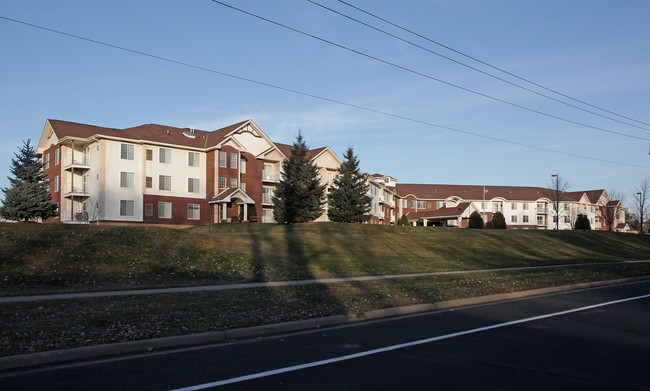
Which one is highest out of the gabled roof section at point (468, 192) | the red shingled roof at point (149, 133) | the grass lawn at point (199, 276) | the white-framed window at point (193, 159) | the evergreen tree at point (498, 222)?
the red shingled roof at point (149, 133)

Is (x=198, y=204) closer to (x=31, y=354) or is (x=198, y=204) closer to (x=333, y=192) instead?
(x=333, y=192)

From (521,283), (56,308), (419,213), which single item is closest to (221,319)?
(56,308)

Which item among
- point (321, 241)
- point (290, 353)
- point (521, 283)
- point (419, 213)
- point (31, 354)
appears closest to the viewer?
point (31, 354)

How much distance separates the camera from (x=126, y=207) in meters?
43.8

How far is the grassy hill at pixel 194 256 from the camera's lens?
14992 mm

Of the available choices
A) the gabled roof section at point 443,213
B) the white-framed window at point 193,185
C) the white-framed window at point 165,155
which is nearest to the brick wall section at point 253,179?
the white-framed window at point 193,185

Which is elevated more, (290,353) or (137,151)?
(137,151)

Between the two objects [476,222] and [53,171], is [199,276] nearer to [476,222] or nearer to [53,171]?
[53,171]

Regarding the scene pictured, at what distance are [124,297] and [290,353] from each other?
5.72m

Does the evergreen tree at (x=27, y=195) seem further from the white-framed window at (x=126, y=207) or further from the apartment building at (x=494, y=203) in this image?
the apartment building at (x=494, y=203)

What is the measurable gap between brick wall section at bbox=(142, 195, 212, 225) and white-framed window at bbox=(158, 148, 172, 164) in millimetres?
3247

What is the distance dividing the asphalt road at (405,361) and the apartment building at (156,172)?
37535 mm

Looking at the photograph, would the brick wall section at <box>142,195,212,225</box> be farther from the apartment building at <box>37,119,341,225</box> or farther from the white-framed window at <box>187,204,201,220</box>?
the white-framed window at <box>187,204,201,220</box>

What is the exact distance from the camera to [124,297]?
12016 millimetres
